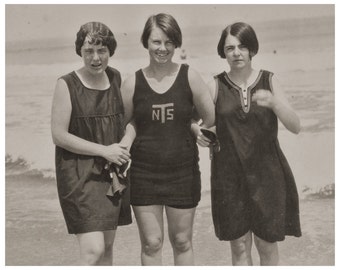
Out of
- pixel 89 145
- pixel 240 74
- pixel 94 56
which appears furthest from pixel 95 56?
pixel 240 74

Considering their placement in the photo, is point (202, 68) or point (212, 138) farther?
point (202, 68)

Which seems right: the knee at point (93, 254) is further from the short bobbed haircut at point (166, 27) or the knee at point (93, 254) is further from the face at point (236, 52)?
the face at point (236, 52)

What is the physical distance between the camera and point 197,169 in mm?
3490

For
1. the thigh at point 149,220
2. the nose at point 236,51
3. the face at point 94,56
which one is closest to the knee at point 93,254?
the thigh at point 149,220

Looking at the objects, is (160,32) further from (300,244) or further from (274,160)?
(300,244)

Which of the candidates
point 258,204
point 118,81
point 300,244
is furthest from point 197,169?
point 300,244

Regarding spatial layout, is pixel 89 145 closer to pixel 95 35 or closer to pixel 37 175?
pixel 95 35

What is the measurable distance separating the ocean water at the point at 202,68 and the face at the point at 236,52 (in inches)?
28.2

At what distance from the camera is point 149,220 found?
340 centimetres

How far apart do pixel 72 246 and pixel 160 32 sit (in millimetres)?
Answer: 1752

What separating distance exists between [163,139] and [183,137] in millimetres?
109

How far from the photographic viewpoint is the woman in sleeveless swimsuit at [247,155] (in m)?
3.48

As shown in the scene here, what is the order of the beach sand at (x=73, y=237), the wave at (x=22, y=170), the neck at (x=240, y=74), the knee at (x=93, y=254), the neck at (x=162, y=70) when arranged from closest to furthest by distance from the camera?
the knee at (x=93, y=254) < the neck at (x=162, y=70) < the neck at (x=240, y=74) < the beach sand at (x=73, y=237) < the wave at (x=22, y=170)

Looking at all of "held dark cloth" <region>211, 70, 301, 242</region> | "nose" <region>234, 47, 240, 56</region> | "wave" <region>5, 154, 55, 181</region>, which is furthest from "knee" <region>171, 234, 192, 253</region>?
"wave" <region>5, 154, 55, 181</region>
